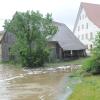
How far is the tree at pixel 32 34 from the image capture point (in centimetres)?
4141

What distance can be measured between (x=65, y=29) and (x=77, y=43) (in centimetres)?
339

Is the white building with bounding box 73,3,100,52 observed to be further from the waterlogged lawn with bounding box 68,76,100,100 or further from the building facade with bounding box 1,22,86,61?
the waterlogged lawn with bounding box 68,76,100,100

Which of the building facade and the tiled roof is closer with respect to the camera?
the building facade

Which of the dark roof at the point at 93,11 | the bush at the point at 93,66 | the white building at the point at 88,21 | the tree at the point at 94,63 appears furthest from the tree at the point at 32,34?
the dark roof at the point at 93,11

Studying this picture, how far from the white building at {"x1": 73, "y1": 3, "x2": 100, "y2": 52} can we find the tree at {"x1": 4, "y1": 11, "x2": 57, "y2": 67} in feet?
73.2

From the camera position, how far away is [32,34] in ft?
138

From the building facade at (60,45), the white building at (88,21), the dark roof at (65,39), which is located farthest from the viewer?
the white building at (88,21)

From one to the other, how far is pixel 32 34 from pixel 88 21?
26.8 metres

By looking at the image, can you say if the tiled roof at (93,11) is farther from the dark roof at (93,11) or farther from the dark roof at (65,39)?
the dark roof at (65,39)

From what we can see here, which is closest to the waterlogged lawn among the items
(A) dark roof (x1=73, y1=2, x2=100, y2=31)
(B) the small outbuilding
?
(B) the small outbuilding

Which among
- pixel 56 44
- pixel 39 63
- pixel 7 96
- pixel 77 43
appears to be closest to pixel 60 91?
pixel 7 96

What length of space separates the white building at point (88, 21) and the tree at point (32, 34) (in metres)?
22.3

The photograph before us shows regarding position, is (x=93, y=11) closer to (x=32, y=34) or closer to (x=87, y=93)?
(x=32, y=34)

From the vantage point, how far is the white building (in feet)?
214
